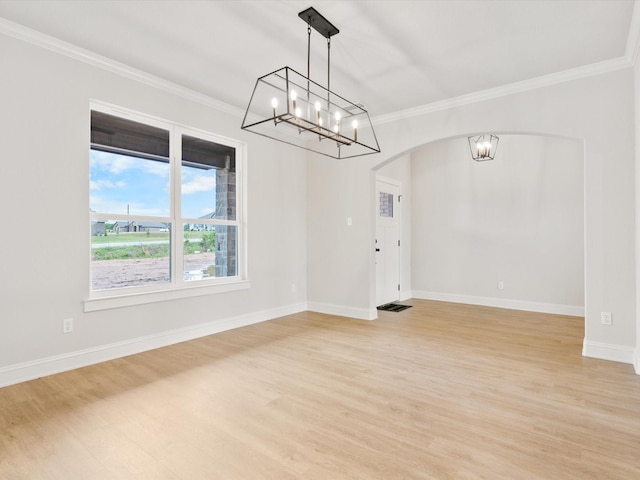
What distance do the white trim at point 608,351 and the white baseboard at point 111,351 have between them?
3.77 meters

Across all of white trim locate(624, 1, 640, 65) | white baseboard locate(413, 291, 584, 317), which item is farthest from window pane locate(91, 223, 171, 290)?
white baseboard locate(413, 291, 584, 317)

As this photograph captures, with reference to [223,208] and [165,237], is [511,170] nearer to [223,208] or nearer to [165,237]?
[223,208]

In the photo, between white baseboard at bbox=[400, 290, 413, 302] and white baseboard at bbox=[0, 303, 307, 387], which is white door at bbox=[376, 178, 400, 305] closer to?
white baseboard at bbox=[400, 290, 413, 302]

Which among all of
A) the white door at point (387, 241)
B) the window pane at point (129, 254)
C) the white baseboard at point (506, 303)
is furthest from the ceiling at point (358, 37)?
the white baseboard at point (506, 303)

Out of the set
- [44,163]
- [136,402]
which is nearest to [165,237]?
[44,163]

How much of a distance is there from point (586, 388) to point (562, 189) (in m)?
3.68

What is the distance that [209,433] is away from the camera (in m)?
2.10

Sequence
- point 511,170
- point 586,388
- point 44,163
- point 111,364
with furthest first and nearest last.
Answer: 1. point 511,170
2. point 111,364
3. point 44,163
4. point 586,388

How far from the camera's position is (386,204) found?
245 inches

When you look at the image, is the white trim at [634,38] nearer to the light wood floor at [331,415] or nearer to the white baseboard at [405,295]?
the light wood floor at [331,415]

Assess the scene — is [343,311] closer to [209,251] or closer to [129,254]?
[209,251]

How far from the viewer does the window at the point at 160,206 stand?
3475 mm

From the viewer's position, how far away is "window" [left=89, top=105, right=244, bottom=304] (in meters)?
3.47

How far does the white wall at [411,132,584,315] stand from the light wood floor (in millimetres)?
1934
